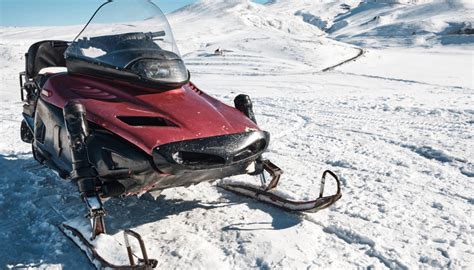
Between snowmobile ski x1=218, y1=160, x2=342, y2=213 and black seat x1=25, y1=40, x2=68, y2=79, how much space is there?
2.28m

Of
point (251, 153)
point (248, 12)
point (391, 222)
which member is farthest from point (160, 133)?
point (248, 12)

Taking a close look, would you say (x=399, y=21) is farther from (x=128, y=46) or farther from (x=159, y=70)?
(x=159, y=70)

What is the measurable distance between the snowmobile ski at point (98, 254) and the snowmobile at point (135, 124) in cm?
12

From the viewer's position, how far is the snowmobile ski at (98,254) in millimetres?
2613

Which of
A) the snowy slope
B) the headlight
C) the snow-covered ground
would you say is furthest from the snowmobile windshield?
the snowy slope

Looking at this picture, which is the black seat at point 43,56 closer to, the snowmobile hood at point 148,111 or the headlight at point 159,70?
the snowmobile hood at point 148,111

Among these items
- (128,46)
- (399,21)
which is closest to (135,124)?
(128,46)

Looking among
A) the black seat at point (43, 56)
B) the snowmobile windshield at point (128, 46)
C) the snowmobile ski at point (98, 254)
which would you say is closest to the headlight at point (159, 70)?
the snowmobile windshield at point (128, 46)

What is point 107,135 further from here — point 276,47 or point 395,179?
point 276,47

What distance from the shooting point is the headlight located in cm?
351

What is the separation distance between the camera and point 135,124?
325 centimetres

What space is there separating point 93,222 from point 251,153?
1168mm

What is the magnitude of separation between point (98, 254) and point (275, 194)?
1.60 metres

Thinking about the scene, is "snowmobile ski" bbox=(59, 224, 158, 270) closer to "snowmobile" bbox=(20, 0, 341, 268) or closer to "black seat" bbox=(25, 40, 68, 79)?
"snowmobile" bbox=(20, 0, 341, 268)
